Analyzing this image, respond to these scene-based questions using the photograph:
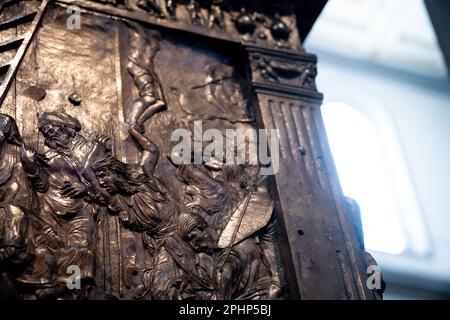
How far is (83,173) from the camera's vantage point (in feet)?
11.6

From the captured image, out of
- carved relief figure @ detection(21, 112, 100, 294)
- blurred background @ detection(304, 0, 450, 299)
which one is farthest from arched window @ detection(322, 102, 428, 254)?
carved relief figure @ detection(21, 112, 100, 294)

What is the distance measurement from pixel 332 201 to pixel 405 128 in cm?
664

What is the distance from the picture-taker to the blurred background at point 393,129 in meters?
8.87
